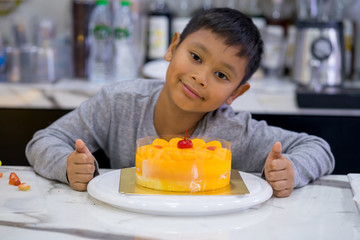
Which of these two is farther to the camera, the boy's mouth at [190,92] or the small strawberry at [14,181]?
the boy's mouth at [190,92]

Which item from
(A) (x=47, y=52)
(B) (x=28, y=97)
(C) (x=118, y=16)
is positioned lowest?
(B) (x=28, y=97)

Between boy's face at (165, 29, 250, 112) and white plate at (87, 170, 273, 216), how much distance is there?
326 mm

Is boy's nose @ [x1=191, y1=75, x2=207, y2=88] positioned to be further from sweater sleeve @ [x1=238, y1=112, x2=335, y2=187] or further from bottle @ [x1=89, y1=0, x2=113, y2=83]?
bottle @ [x1=89, y1=0, x2=113, y2=83]

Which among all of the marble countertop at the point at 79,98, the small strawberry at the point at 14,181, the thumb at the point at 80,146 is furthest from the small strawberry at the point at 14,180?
the marble countertop at the point at 79,98

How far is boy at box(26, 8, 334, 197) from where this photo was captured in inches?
37.5

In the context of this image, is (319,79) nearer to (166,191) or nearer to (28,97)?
(28,97)

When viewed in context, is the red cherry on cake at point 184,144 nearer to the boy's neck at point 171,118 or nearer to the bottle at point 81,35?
the boy's neck at point 171,118

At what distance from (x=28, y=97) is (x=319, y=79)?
1073 millimetres

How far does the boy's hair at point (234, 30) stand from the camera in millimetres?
1117

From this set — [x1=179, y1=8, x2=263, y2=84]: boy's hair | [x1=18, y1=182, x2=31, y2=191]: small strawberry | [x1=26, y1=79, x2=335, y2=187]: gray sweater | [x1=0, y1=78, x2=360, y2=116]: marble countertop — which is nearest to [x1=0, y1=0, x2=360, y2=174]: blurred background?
[x1=0, y1=78, x2=360, y2=116]: marble countertop

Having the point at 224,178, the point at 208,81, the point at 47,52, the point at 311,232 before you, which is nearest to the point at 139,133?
the point at 208,81

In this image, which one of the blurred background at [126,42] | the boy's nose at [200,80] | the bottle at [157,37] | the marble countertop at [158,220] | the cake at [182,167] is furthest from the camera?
the bottle at [157,37]

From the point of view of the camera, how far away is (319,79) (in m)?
2.05

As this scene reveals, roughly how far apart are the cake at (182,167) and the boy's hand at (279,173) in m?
0.10
